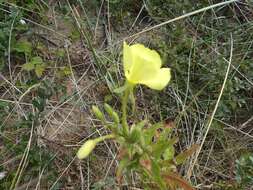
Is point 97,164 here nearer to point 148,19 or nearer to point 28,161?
point 28,161

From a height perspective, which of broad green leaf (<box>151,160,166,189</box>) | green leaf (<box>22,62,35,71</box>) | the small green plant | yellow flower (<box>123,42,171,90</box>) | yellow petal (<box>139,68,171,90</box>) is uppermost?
yellow flower (<box>123,42,171,90</box>)

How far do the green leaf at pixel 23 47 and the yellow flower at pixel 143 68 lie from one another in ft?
3.77

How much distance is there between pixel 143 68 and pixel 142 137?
243mm

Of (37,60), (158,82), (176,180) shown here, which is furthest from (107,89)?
(158,82)

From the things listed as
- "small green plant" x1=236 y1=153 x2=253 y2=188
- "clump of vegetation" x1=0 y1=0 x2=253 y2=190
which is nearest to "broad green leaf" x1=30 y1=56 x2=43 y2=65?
"clump of vegetation" x1=0 y1=0 x2=253 y2=190

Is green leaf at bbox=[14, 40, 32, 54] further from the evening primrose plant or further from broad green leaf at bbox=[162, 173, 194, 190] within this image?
broad green leaf at bbox=[162, 173, 194, 190]

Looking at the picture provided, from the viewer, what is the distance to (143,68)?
52.4 inches

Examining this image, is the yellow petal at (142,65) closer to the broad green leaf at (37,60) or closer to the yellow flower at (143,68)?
the yellow flower at (143,68)

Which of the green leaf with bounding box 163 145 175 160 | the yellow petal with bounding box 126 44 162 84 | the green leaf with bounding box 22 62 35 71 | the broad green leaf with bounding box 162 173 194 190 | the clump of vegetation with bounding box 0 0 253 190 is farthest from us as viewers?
the green leaf with bounding box 22 62 35 71

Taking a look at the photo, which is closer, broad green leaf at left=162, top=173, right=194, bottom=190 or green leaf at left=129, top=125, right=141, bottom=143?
green leaf at left=129, top=125, right=141, bottom=143

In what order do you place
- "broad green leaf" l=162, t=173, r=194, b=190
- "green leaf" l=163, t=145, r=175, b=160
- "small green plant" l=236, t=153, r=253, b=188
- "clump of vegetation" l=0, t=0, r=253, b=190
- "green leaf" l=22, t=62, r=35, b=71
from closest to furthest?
"broad green leaf" l=162, t=173, r=194, b=190
"green leaf" l=163, t=145, r=175, b=160
"small green plant" l=236, t=153, r=253, b=188
"clump of vegetation" l=0, t=0, r=253, b=190
"green leaf" l=22, t=62, r=35, b=71

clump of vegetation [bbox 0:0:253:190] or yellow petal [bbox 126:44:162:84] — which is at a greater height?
yellow petal [bbox 126:44:162:84]

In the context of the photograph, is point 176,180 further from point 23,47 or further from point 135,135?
point 23,47

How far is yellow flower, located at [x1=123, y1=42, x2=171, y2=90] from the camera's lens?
4.34 ft
